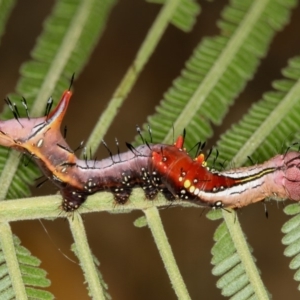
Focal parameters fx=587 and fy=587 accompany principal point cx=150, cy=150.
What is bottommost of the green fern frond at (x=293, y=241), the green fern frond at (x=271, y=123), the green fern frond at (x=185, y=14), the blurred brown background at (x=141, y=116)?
the green fern frond at (x=293, y=241)

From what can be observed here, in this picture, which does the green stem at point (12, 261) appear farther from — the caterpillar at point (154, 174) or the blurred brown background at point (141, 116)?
the blurred brown background at point (141, 116)

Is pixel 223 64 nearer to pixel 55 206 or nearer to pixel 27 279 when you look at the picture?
pixel 55 206

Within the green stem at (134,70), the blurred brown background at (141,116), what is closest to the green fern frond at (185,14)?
the green stem at (134,70)

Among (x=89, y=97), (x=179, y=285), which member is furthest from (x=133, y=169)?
(x=89, y=97)

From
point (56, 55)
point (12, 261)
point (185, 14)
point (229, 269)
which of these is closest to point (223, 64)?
point (185, 14)

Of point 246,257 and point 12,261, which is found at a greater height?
point 12,261

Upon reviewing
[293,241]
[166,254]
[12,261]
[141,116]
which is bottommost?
[293,241]

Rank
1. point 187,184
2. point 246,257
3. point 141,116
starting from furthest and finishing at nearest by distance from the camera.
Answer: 1. point 141,116
2. point 187,184
3. point 246,257

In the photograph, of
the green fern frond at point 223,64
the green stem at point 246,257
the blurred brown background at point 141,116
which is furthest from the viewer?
the blurred brown background at point 141,116

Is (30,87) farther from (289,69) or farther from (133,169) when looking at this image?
(289,69)
